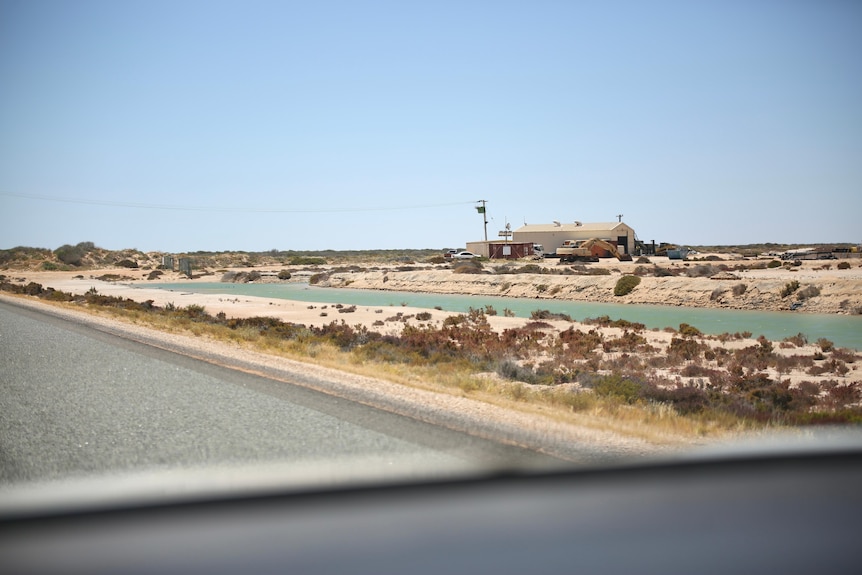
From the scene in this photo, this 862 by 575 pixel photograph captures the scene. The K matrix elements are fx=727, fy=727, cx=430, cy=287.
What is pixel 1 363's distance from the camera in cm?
1467

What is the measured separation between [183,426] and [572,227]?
3555 inches

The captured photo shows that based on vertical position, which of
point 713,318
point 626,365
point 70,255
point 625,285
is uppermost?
point 70,255

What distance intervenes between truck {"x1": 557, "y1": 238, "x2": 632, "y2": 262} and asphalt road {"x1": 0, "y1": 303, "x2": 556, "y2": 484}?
2544 inches

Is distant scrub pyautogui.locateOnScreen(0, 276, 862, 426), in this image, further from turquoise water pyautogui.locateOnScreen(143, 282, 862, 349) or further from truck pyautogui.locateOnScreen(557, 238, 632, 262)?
truck pyautogui.locateOnScreen(557, 238, 632, 262)

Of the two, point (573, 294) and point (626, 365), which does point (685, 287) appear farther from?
point (626, 365)

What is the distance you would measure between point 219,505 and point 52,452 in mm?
2861

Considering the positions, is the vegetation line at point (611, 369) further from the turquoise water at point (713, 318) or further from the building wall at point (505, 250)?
the building wall at point (505, 250)

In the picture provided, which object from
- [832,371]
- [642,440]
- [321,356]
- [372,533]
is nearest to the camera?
[372,533]

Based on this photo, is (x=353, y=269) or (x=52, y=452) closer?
(x=52, y=452)

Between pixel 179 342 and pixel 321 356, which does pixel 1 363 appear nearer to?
pixel 179 342

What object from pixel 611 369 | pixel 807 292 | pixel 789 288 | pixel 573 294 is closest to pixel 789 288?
pixel 789 288

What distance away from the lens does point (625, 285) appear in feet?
154

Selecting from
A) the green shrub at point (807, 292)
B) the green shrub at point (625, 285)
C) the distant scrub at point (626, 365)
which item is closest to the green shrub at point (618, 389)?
the distant scrub at point (626, 365)

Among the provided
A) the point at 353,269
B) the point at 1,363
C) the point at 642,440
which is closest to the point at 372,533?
the point at 642,440
